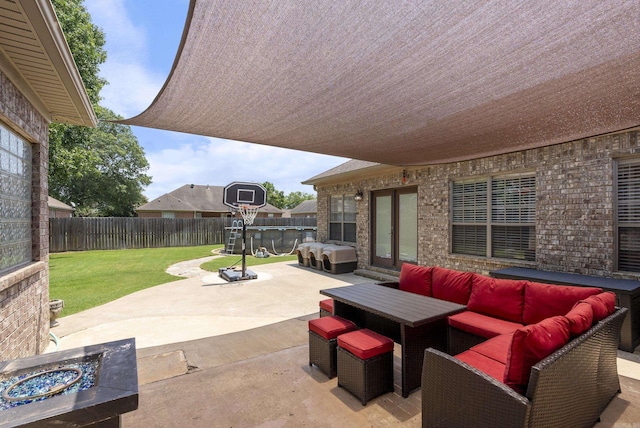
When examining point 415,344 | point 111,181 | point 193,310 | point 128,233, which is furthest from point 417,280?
point 111,181

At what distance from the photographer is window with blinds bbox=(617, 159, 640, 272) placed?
4.24 metres

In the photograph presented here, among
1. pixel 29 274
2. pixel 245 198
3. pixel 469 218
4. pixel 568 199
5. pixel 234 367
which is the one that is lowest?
pixel 234 367

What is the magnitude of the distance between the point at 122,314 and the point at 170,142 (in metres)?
32.8

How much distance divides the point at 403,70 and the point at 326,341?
2569mm

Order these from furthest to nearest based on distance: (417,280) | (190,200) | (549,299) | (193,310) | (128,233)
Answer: (190,200) < (128,233) < (193,310) < (417,280) < (549,299)

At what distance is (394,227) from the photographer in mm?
8359

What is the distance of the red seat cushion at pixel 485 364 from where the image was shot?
224 centimetres

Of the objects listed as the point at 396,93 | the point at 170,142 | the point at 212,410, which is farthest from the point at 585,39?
the point at 170,142

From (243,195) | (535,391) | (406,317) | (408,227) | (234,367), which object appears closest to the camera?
(535,391)

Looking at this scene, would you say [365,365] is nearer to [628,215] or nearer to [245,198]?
[628,215]

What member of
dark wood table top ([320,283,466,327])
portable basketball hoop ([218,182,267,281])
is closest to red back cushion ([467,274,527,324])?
dark wood table top ([320,283,466,327])

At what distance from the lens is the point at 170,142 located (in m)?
33.8

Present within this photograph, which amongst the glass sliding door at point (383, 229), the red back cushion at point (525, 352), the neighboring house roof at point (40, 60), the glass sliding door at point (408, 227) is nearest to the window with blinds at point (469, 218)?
Result: the glass sliding door at point (408, 227)

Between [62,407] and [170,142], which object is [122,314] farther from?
[170,142]
